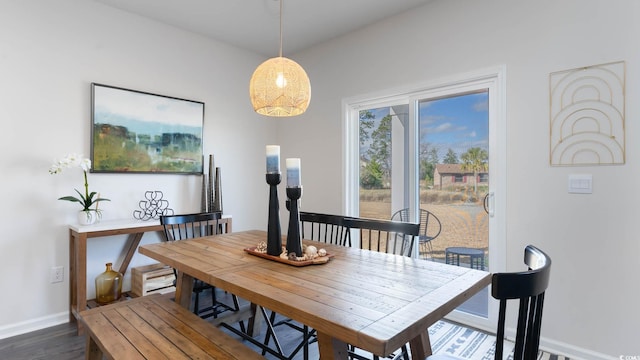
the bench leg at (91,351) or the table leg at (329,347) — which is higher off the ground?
the table leg at (329,347)

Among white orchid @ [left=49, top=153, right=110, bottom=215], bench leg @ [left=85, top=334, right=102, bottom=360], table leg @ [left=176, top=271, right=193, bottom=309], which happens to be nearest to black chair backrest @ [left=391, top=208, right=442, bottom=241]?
table leg @ [left=176, top=271, right=193, bottom=309]

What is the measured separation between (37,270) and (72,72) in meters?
1.63

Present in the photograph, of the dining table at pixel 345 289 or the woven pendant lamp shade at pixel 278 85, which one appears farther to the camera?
the woven pendant lamp shade at pixel 278 85

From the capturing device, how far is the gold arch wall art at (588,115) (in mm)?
2039

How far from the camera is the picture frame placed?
289cm

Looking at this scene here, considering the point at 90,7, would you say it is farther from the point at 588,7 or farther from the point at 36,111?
the point at 588,7

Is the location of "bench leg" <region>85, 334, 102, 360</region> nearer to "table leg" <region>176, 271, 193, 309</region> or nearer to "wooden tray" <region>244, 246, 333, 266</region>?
"table leg" <region>176, 271, 193, 309</region>

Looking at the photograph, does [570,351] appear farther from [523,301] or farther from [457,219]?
[523,301]

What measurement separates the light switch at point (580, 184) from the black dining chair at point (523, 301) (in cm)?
149

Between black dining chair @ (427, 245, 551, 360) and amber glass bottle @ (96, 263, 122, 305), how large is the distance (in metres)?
2.93

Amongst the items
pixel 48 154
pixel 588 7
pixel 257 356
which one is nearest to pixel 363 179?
pixel 588 7

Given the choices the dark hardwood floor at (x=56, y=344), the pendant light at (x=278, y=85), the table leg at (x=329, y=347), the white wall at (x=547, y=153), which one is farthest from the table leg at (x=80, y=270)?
the white wall at (x=547, y=153)

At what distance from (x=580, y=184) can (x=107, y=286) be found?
3.62m

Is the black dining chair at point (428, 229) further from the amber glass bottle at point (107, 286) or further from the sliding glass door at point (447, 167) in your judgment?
the amber glass bottle at point (107, 286)
